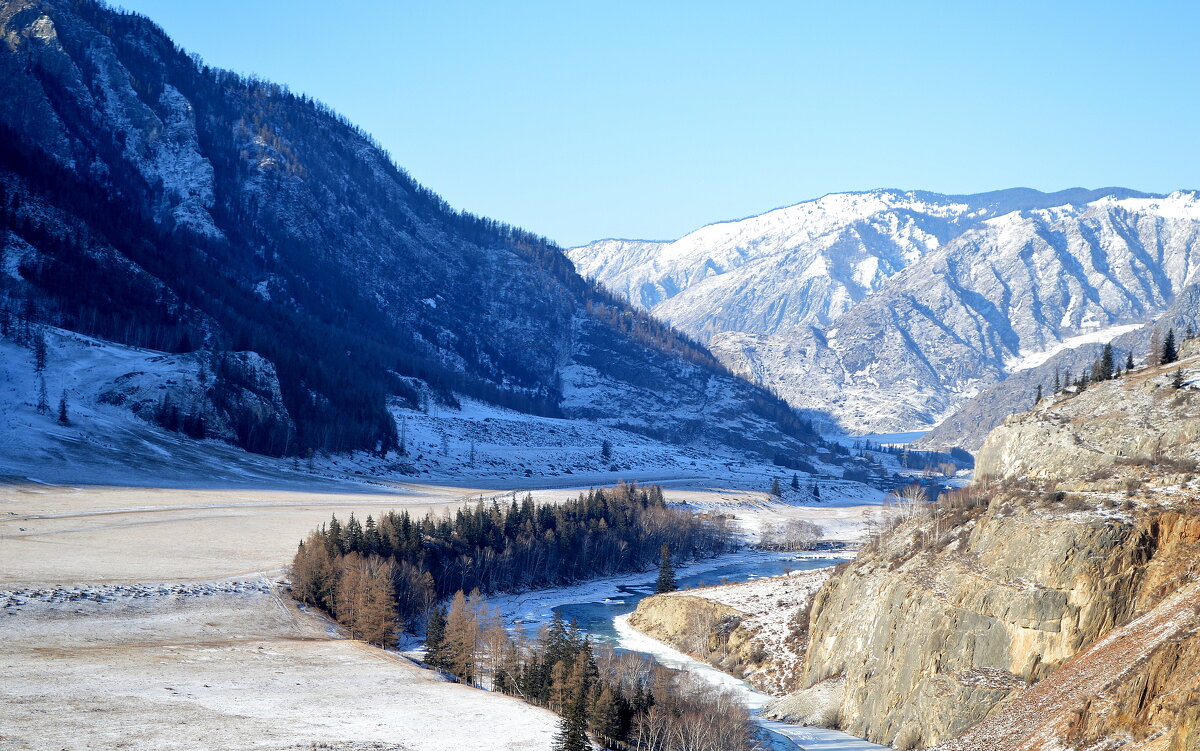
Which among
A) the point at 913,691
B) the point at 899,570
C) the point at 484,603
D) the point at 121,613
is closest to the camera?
the point at 913,691

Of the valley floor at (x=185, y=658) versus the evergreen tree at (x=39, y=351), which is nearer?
the valley floor at (x=185, y=658)

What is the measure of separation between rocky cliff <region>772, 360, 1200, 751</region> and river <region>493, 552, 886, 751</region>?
3584 mm

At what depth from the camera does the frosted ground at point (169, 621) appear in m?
53.5

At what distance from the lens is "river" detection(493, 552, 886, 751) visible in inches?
2594

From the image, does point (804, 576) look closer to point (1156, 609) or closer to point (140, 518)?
point (1156, 609)

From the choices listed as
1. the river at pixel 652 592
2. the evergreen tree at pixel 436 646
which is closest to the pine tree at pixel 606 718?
the river at pixel 652 592

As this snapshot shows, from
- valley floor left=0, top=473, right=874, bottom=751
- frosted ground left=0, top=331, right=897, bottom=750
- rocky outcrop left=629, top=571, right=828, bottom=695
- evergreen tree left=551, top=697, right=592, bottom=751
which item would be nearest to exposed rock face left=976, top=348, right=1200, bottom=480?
rocky outcrop left=629, top=571, right=828, bottom=695

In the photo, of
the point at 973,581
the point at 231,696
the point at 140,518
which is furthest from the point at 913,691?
the point at 140,518

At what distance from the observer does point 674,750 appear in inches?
2339

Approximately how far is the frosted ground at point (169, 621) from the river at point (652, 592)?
18.0 m

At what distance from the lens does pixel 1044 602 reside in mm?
58906

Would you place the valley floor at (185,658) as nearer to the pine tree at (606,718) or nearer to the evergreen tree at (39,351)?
the pine tree at (606,718)

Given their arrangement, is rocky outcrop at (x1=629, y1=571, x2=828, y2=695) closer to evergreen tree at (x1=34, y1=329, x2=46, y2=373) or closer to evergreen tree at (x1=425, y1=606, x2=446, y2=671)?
evergreen tree at (x1=425, y1=606, x2=446, y2=671)

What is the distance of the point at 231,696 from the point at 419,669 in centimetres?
1672
